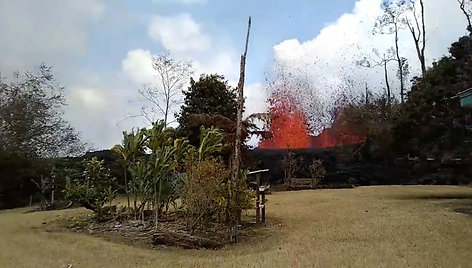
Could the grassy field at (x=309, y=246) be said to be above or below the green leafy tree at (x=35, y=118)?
below

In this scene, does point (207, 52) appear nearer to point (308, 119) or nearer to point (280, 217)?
point (280, 217)

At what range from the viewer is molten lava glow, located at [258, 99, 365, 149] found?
68.9 feet

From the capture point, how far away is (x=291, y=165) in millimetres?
16891

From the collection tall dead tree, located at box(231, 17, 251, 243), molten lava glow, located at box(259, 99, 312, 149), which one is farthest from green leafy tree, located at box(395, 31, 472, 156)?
molten lava glow, located at box(259, 99, 312, 149)

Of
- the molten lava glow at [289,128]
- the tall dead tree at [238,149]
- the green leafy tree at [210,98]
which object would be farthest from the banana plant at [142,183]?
the molten lava glow at [289,128]

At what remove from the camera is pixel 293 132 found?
21953 mm

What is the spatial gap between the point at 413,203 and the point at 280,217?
130 inches

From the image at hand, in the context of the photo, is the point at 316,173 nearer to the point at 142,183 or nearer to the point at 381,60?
the point at 381,60

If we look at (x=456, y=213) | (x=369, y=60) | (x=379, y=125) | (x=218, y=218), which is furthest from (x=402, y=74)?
(x=218, y=218)

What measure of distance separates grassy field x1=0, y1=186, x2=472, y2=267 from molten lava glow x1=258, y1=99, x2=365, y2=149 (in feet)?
41.5

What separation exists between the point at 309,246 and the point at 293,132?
Result: 1654cm

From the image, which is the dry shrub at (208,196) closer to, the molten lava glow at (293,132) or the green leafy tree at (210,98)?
the green leafy tree at (210,98)

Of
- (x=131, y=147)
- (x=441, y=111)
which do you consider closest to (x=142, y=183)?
(x=131, y=147)

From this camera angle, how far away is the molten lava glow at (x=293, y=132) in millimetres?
21016
